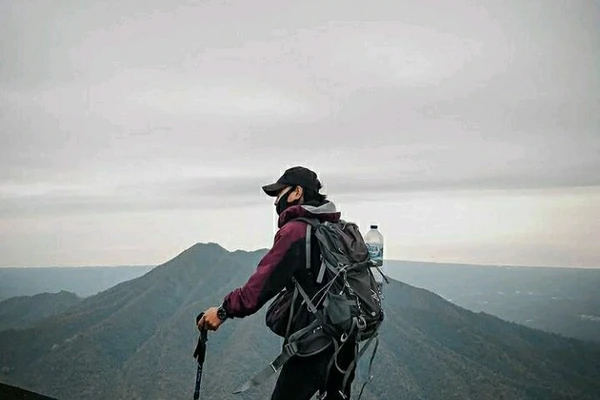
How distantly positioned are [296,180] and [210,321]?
3.65 ft

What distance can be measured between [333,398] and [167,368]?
17506 cm

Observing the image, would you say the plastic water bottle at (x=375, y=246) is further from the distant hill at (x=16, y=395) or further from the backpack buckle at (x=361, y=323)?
the distant hill at (x=16, y=395)

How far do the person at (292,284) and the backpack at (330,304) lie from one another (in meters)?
0.05

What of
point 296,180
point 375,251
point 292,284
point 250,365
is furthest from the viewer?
point 250,365

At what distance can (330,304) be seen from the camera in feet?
12.3

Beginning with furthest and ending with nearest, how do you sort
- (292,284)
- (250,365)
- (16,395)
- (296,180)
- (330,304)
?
(250,365), (16,395), (296,180), (292,284), (330,304)

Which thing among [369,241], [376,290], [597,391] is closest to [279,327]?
[376,290]

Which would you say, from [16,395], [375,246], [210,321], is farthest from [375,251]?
[16,395]

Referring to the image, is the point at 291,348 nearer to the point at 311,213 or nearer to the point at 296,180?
the point at 311,213

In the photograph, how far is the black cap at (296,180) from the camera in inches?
159

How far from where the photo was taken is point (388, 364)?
166125mm

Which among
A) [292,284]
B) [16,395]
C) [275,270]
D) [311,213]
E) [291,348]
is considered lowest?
[16,395]

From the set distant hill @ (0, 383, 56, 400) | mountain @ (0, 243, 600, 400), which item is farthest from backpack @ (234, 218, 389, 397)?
mountain @ (0, 243, 600, 400)

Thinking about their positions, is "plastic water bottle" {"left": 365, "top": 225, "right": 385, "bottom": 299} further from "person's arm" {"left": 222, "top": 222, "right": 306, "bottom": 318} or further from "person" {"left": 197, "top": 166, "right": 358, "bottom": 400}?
"person's arm" {"left": 222, "top": 222, "right": 306, "bottom": 318}
